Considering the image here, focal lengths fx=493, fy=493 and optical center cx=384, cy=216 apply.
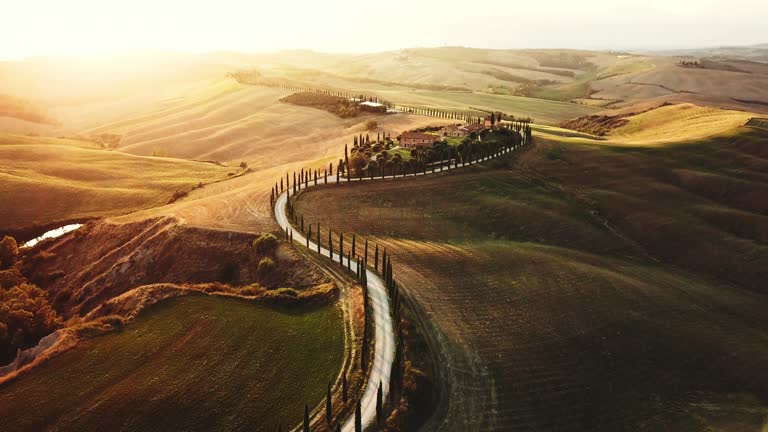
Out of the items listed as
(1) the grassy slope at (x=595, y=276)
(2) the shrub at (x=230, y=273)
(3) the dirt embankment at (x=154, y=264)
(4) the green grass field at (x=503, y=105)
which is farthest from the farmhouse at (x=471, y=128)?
(4) the green grass field at (x=503, y=105)

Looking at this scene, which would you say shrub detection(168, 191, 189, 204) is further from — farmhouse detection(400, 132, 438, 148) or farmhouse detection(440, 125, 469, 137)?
farmhouse detection(440, 125, 469, 137)

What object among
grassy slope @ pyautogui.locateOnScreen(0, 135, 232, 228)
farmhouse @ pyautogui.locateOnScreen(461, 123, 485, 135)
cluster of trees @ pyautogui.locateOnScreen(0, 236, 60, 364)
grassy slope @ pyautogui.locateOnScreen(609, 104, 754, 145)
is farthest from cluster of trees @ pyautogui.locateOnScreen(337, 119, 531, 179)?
cluster of trees @ pyautogui.locateOnScreen(0, 236, 60, 364)

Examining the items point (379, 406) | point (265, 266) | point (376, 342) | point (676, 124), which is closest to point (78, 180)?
point (265, 266)

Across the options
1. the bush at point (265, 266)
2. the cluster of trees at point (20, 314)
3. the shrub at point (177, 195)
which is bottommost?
the cluster of trees at point (20, 314)

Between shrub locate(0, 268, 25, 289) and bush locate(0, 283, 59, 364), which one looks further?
shrub locate(0, 268, 25, 289)

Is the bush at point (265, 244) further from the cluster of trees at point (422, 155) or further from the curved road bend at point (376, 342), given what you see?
the cluster of trees at point (422, 155)

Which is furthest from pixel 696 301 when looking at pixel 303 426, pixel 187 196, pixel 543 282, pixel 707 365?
pixel 187 196
